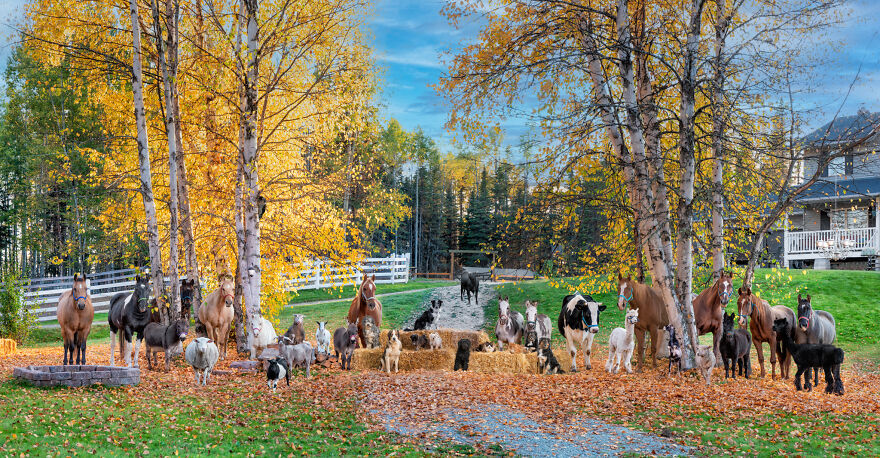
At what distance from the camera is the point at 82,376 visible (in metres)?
11.4

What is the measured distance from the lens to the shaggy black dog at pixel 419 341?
17.4 meters

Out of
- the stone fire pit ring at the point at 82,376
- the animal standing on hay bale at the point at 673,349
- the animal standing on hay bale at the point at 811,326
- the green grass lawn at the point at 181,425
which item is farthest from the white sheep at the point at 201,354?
the animal standing on hay bale at the point at 811,326

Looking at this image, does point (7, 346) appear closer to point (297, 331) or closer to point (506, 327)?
point (297, 331)

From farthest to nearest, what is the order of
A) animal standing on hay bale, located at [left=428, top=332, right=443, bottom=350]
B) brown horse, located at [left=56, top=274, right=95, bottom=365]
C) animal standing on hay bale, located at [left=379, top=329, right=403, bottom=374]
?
animal standing on hay bale, located at [left=428, top=332, right=443, bottom=350] < animal standing on hay bale, located at [left=379, top=329, right=403, bottom=374] < brown horse, located at [left=56, top=274, right=95, bottom=365]

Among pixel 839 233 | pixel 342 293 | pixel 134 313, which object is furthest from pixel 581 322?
pixel 839 233

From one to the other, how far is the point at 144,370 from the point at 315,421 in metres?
5.61

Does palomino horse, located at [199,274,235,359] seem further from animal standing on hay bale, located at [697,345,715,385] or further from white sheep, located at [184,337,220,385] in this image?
animal standing on hay bale, located at [697,345,715,385]

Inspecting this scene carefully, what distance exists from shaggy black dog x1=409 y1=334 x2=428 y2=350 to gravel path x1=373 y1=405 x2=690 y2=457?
20.6ft

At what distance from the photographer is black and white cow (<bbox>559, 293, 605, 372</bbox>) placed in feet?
51.2

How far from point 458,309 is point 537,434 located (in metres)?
17.7

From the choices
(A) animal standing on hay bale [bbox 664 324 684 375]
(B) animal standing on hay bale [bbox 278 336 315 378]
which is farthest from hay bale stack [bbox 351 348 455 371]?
(A) animal standing on hay bale [bbox 664 324 684 375]

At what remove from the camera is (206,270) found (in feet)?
69.7

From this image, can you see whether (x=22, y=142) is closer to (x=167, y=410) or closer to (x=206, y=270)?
(x=206, y=270)

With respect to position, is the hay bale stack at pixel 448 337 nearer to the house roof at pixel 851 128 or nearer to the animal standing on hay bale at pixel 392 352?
the animal standing on hay bale at pixel 392 352
